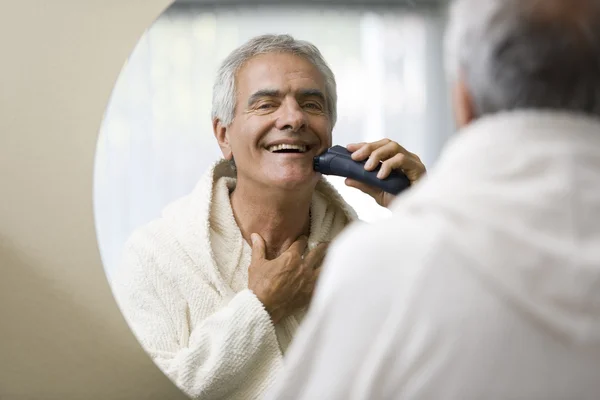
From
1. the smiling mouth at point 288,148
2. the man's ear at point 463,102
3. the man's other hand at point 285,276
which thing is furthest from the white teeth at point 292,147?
the man's ear at point 463,102

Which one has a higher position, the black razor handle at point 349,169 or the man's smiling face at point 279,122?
the man's smiling face at point 279,122

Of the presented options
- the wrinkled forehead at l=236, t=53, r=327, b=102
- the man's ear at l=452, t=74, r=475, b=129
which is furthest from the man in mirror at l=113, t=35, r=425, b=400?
the man's ear at l=452, t=74, r=475, b=129

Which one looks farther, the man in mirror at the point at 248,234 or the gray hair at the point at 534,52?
the man in mirror at the point at 248,234

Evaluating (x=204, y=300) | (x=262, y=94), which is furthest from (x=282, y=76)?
(x=204, y=300)

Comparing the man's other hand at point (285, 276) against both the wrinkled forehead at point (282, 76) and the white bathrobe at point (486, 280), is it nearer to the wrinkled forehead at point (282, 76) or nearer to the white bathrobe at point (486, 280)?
the wrinkled forehead at point (282, 76)

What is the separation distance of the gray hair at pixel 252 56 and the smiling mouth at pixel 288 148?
0.04m

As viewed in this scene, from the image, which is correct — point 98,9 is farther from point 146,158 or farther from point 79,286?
point 79,286

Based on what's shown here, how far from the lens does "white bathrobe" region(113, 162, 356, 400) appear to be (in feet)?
2.79

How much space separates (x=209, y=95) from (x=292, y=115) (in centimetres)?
11

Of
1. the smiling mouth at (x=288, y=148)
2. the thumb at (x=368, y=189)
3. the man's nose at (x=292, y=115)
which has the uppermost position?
the man's nose at (x=292, y=115)

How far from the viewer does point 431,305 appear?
463 mm

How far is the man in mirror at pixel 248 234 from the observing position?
0.86 metres

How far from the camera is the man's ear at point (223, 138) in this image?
35.7 inches

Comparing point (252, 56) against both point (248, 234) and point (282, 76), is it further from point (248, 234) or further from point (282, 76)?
point (248, 234)
